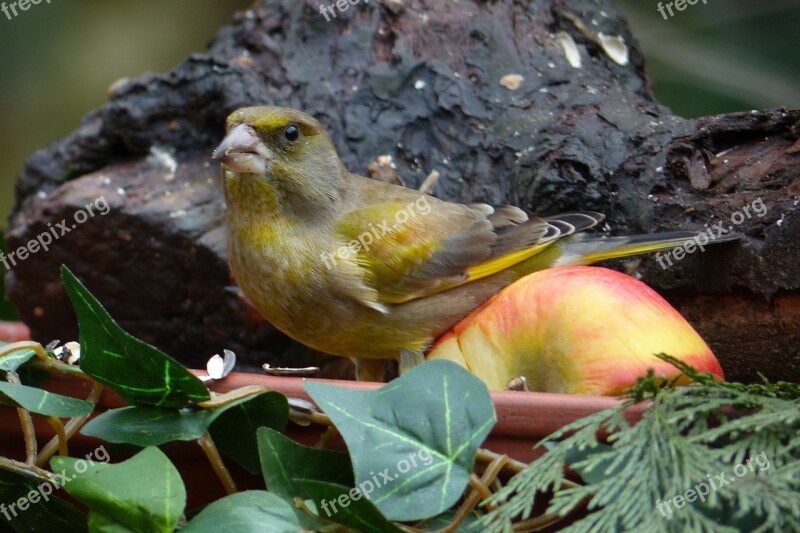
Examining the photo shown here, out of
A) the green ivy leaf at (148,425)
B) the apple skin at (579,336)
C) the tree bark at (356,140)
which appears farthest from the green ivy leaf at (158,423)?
the tree bark at (356,140)

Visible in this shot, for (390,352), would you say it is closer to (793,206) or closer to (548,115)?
(548,115)

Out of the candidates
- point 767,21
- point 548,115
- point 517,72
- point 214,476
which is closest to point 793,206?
point 548,115

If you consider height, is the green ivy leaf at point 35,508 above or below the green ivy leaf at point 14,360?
below

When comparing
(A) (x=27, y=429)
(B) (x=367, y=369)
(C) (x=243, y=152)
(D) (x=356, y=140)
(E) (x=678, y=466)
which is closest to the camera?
(E) (x=678, y=466)

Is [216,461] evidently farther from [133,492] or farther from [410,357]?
[410,357]

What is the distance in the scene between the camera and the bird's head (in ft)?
6.90

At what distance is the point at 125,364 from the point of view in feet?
4.28

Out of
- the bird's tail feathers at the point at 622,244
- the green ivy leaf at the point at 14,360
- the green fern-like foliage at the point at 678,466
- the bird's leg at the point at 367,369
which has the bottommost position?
the bird's leg at the point at 367,369

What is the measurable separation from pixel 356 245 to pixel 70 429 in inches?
36.1

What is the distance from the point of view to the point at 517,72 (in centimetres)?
260

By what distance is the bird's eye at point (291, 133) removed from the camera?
2180 mm

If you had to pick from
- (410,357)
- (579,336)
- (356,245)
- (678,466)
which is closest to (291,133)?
(356,245)

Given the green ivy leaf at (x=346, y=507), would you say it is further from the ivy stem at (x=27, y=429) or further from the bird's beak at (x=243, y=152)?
the bird's beak at (x=243, y=152)

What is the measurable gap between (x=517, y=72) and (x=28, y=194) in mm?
1531
